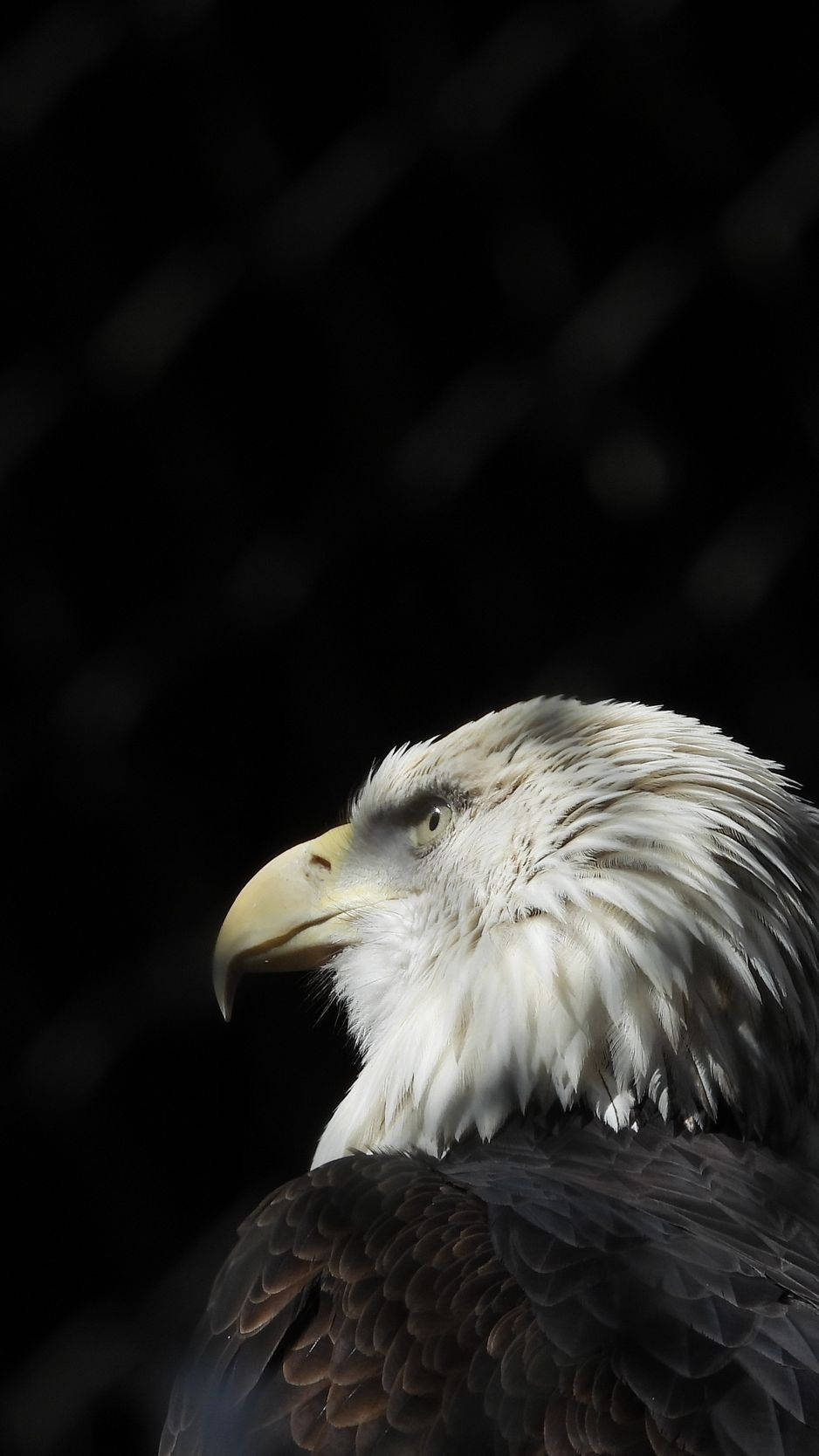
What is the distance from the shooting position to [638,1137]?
1.31 m

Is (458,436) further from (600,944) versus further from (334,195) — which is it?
(600,944)

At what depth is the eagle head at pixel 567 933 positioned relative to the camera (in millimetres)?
1360

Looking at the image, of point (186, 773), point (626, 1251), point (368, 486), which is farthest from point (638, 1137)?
point (186, 773)

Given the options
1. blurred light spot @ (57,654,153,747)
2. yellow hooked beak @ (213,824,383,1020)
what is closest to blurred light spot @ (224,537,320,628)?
blurred light spot @ (57,654,153,747)

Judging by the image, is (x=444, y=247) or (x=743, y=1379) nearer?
(x=743, y=1379)

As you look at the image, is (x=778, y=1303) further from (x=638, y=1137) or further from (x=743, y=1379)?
(x=638, y=1137)

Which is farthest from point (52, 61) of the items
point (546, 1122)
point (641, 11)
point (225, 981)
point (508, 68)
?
point (546, 1122)

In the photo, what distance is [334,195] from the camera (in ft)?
5.08

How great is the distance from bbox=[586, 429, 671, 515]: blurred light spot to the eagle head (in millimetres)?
618

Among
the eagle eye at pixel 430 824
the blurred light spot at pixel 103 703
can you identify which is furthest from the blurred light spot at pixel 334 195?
the eagle eye at pixel 430 824

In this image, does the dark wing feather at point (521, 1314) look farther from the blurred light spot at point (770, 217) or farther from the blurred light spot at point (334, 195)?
the blurred light spot at point (770, 217)

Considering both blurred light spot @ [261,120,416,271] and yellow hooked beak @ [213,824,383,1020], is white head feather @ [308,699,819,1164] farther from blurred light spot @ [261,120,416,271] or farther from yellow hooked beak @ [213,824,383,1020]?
blurred light spot @ [261,120,416,271]

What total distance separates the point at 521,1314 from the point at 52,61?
3.66 feet

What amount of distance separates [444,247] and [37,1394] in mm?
1470
